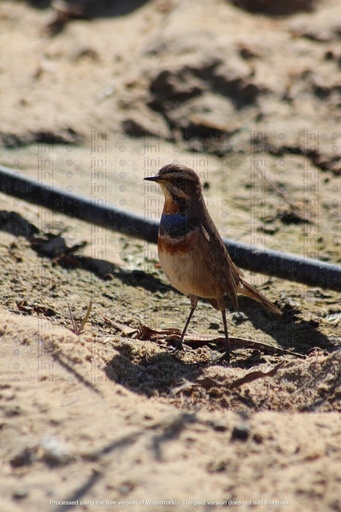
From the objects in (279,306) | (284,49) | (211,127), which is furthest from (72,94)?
(279,306)

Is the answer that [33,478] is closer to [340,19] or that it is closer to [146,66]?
[146,66]

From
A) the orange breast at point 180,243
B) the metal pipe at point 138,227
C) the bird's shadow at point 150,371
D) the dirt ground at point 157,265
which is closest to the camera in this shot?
the dirt ground at point 157,265

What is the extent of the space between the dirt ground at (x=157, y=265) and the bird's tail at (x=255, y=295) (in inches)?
7.2

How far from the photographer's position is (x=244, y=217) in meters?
8.12

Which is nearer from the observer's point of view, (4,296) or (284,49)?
(4,296)

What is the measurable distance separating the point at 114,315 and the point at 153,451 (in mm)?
2528

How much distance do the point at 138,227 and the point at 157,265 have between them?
0.39 metres

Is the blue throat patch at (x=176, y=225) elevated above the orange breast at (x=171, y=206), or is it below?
below

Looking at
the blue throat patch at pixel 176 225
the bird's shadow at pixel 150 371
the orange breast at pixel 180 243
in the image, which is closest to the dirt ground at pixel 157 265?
the bird's shadow at pixel 150 371

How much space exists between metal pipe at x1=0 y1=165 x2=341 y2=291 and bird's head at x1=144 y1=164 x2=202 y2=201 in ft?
3.55

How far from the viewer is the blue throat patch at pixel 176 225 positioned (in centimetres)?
570

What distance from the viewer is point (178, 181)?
19.2 ft

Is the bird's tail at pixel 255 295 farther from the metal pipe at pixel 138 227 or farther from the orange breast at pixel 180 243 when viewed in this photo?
the orange breast at pixel 180 243

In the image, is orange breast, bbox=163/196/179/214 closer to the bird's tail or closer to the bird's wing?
the bird's wing
